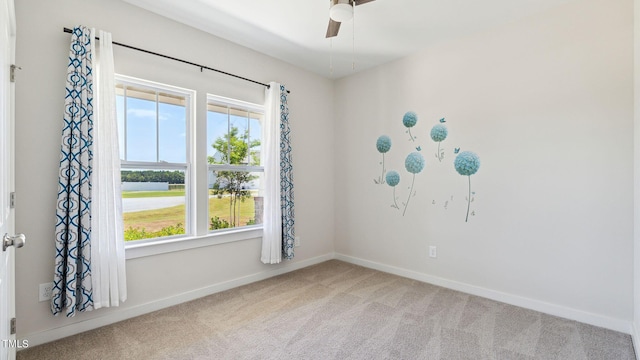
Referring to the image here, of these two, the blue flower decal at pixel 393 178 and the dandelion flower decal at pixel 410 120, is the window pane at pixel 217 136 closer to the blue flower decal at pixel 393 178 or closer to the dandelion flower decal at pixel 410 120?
the blue flower decal at pixel 393 178

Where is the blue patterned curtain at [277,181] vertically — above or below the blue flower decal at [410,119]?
below

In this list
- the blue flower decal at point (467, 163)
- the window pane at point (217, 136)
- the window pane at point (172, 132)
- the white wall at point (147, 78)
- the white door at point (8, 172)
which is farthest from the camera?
the window pane at point (217, 136)

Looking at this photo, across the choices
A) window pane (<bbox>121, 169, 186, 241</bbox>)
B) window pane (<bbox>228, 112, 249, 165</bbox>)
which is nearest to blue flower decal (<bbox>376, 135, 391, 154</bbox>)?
window pane (<bbox>228, 112, 249, 165</bbox>)

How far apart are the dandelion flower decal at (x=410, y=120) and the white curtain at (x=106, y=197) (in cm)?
286

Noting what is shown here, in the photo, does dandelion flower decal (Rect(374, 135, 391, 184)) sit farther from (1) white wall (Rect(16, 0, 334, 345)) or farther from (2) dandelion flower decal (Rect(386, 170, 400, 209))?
(1) white wall (Rect(16, 0, 334, 345))

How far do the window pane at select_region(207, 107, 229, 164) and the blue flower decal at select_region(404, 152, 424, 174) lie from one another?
81.0 inches

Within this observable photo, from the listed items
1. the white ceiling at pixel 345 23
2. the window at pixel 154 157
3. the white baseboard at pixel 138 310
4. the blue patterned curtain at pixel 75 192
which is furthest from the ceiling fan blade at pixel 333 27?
the white baseboard at pixel 138 310

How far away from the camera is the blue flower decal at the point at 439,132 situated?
315 centimetres

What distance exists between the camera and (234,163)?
327 cm

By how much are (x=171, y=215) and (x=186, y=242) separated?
0.29 metres

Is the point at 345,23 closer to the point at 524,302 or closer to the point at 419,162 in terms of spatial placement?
the point at 419,162

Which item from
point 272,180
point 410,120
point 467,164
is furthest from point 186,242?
point 467,164

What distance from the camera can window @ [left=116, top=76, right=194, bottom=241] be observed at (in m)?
2.53

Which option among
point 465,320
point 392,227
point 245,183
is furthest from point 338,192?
point 465,320
